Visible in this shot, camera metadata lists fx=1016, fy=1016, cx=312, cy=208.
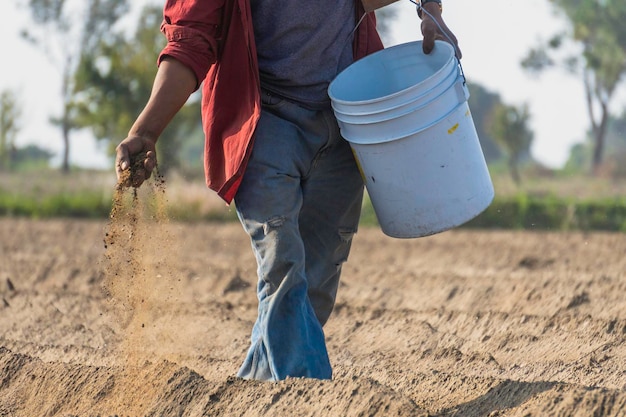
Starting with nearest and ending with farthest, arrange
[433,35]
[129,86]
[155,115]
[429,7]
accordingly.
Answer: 1. [155,115]
2. [433,35]
3. [429,7]
4. [129,86]

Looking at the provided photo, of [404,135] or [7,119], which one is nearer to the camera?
[404,135]

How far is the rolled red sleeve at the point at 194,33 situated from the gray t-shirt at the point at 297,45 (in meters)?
0.19

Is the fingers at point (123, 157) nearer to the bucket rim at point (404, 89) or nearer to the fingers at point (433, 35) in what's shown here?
the bucket rim at point (404, 89)

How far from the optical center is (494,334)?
546cm

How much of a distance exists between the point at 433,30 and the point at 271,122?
72 cm

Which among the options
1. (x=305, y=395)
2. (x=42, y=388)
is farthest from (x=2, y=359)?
(x=305, y=395)

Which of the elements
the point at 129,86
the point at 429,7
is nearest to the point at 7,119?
the point at 129,86

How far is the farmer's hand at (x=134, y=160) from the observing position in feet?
11.0

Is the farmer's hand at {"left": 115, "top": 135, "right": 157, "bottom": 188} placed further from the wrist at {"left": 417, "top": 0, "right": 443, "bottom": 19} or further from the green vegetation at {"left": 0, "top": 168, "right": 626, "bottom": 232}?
the green vegetation at {"left": 0, "top": 168, "right": 626, "bottom": 232}

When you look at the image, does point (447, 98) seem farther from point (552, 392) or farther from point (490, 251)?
point (490, 251)

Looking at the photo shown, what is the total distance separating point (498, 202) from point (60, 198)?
28.0 ft

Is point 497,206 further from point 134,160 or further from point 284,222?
Answer: point 134,160

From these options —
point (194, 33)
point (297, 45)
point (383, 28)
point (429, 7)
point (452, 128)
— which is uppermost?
point (194, 33)

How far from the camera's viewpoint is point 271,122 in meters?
3.61
